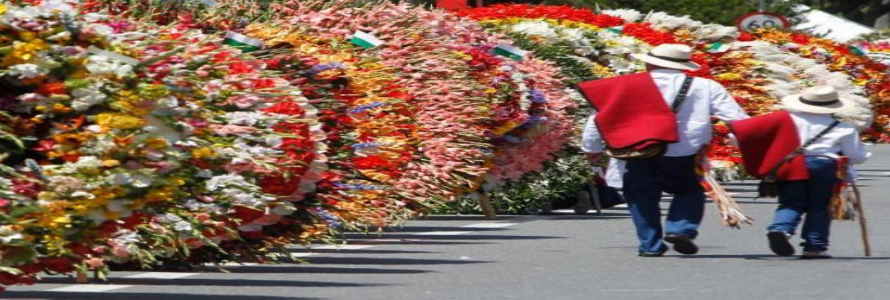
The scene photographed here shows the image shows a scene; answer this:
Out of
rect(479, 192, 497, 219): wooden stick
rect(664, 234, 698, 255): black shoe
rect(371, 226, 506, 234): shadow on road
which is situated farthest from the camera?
rect(479, 192, 497, 219): wooden stick

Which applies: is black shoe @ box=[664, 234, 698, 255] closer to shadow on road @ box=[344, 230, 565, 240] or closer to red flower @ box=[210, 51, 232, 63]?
shadow on road @ box=[344, 230, 565, 240]

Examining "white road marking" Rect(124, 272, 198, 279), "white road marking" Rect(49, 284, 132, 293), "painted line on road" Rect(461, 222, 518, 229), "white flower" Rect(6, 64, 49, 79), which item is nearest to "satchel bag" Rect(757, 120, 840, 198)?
"painted line on road" Rect(461, 222, 518, 229)

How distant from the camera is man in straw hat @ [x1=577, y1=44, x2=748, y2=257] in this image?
15.0m

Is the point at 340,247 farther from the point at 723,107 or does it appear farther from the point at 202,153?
the point at 202,153

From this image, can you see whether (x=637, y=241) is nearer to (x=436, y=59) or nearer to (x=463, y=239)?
(x=463, y=239)

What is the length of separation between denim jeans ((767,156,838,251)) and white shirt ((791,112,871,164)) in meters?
0.06

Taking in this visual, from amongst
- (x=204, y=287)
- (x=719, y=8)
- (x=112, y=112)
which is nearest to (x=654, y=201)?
(x=204, y=287)

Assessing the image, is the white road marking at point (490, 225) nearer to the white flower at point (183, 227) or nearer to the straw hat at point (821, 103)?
the straw hat at point (821, 103)

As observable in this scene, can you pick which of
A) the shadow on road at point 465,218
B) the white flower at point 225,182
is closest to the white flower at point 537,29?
the shadow on road at point 465,218

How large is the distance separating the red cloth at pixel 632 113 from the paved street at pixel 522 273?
0.71 m

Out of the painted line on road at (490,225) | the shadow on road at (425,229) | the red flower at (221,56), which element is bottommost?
the painted line on road at (490,225)

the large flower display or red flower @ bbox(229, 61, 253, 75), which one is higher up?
the large flower display

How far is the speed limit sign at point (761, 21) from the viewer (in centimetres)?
4031

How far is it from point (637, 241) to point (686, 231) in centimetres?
181
